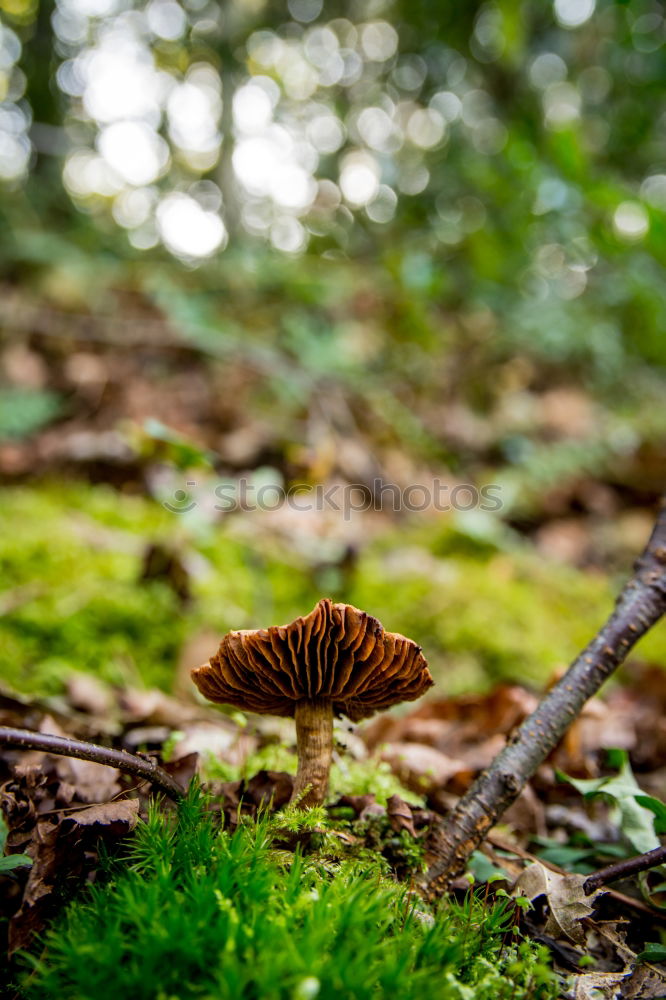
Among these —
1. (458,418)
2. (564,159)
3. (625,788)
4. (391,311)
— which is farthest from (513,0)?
(625,788)

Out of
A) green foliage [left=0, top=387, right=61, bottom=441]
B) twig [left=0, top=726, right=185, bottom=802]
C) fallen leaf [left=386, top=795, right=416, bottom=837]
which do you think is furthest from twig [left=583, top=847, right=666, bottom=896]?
green foliage [left=0, top=387, right=61, bottom=441]

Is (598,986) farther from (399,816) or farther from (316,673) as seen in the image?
(316,673)

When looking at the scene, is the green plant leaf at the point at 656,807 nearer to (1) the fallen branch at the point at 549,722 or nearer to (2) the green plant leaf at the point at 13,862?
(1) the fallen branch at the point at 549,722

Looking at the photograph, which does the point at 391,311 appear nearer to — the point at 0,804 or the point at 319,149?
the point at 319,149

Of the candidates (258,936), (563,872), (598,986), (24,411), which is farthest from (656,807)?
(24,411)
